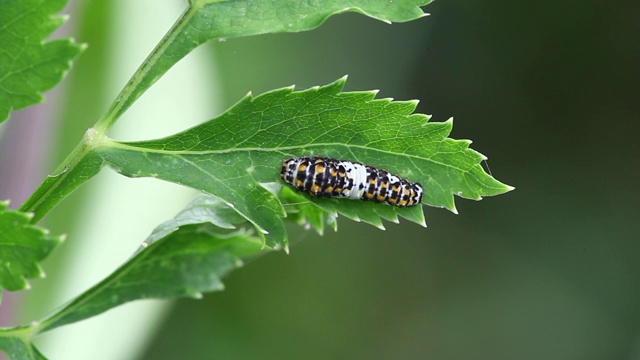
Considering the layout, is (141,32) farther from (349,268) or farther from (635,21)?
(635,21)

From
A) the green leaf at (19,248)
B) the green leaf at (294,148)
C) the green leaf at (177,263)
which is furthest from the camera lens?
the green leaf at (177,263)

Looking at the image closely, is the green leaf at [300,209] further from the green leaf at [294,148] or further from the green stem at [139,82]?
the green stem at [139,82]

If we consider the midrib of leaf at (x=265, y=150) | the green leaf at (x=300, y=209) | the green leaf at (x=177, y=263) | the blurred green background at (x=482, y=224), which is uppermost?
the midrib of leaf at (x=265, y=150)

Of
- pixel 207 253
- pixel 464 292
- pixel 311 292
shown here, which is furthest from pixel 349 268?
pixel 207 253

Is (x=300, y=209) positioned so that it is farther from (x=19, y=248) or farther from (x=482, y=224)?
(x=482, y=224)

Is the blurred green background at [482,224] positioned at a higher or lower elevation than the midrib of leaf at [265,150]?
lower

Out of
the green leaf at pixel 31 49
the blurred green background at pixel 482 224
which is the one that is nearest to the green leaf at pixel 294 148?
the green leaf at pixel 31 49

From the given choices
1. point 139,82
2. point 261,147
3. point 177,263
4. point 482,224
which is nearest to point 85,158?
point 139,82
